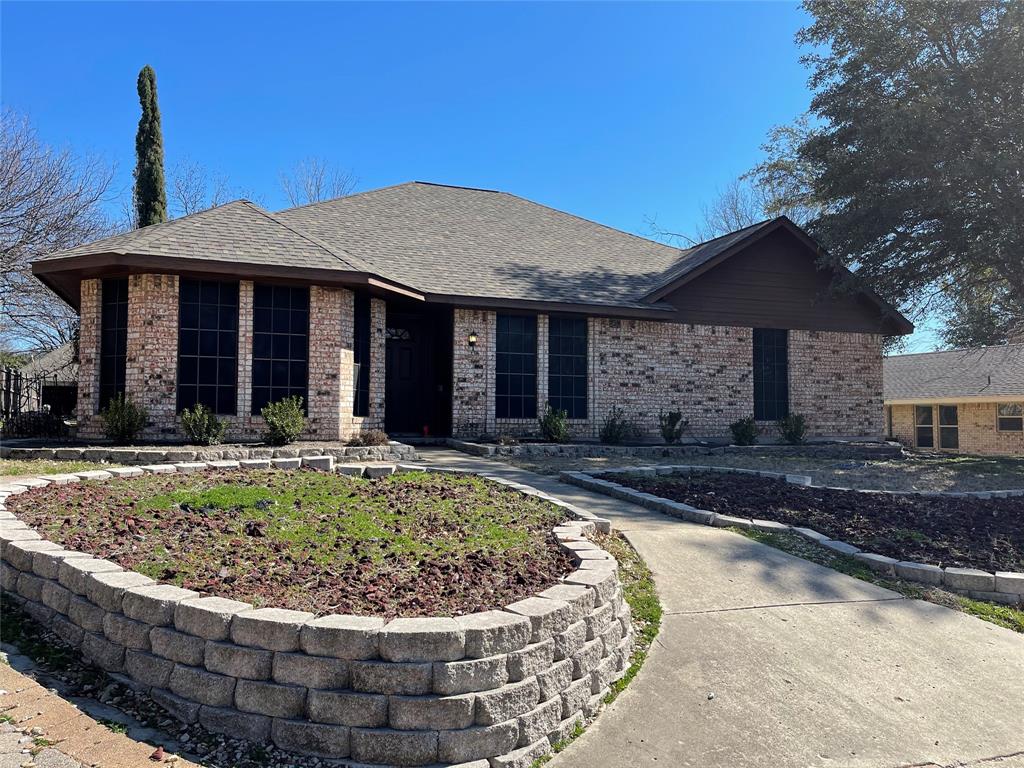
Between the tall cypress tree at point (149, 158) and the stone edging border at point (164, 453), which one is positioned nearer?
the stone edging border at point (164, 453)

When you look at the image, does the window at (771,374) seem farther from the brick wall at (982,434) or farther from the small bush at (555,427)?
the brick wall at (982,434)

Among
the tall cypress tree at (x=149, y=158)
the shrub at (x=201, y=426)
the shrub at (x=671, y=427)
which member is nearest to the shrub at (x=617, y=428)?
the shrub at (x=671, y=427)

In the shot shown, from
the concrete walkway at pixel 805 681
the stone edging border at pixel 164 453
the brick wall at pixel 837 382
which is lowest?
the concrete walkway at pixel 805 681

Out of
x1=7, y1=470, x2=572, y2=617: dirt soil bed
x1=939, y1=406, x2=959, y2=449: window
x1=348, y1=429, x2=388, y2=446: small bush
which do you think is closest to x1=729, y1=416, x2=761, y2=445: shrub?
x1=348, y1=429, x2=388, y2=446: small bush

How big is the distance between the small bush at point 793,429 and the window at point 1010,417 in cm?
1333

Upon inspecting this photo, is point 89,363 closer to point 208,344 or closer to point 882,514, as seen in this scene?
point 208,344

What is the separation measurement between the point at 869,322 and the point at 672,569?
1469 cm

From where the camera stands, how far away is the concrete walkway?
3.21m

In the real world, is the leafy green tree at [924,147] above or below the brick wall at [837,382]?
above

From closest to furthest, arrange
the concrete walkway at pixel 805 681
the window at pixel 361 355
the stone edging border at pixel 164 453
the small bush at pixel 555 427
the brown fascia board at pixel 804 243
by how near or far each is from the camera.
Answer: the concrete walkway at pixel 805 681 < the stone edging border at pixel 164 453 < the window at pixel 361 355 < the small bush at pixel 555 427 < the brown fascia board at pixel 804 243

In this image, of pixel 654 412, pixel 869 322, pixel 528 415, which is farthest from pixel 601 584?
pixel 869 322

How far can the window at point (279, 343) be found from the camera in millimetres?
11539

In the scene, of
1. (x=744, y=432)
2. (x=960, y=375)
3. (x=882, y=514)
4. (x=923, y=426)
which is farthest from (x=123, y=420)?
(x=960, y=375)

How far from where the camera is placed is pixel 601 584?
3.89 m
